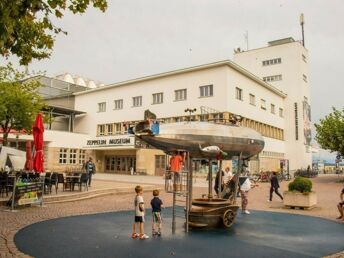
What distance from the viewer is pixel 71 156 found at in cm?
4847

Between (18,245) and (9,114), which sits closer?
(18,245)

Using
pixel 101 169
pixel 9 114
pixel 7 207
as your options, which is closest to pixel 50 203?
pixel 7 207

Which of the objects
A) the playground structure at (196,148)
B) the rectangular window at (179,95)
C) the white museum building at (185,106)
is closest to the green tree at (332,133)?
the white museum building at (185,106)

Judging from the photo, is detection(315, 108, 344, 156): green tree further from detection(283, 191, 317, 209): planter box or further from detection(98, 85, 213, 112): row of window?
detection(283, 191, 317, 209): planter box

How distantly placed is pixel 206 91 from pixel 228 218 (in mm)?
31472

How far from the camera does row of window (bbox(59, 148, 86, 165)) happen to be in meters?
47.1

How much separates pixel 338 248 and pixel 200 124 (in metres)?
5.25

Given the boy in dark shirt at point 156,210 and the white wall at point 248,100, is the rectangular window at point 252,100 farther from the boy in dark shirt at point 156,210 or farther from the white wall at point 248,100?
the boy in dark shirt at point 156,210

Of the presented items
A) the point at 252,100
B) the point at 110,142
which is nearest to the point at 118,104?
the point at 110,142

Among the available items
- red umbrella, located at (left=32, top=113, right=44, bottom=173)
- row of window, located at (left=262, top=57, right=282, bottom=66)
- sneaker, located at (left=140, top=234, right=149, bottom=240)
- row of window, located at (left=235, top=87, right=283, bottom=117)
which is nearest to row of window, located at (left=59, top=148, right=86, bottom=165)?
row of window, located at (left=235, top=87, right=283, bottom=117)

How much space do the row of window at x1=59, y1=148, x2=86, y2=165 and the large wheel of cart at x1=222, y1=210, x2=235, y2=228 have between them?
39.0 metres

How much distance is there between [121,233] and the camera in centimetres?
1027

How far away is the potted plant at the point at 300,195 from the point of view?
16.6 meters

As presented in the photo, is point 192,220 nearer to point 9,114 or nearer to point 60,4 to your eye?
point 60,4
